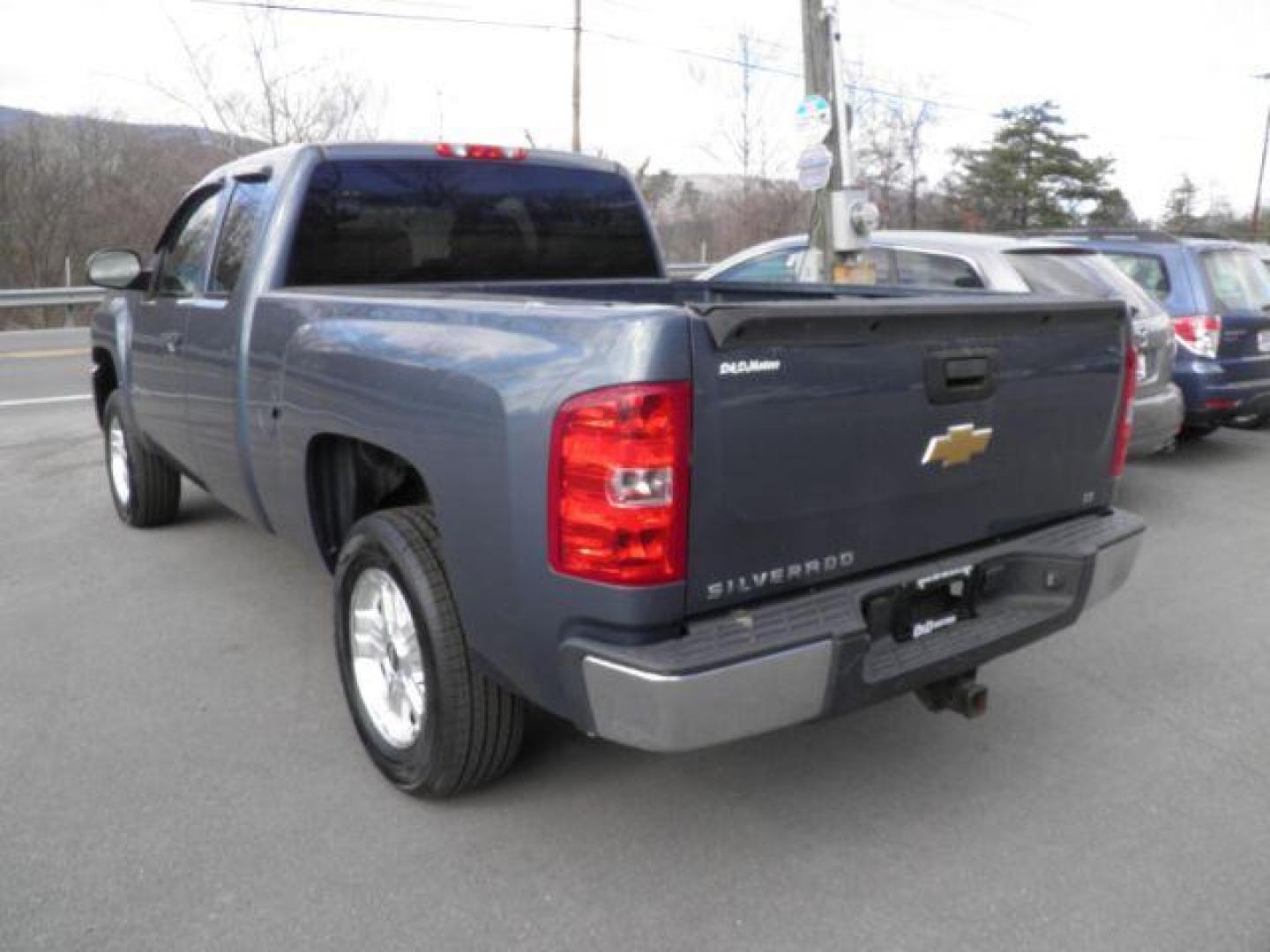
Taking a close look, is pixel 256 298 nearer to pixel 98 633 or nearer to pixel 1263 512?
pixel 98 633

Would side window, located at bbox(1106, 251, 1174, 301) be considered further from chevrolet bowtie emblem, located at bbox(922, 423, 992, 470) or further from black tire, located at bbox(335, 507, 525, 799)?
black tire, located at bbox(335, 507, 525, 799)

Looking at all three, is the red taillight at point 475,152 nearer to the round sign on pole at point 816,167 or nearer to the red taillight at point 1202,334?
the red taillight at point 1202,334

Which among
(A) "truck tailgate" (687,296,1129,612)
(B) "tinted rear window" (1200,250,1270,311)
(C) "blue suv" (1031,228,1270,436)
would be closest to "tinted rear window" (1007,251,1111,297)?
(C) "blue suv" (1031,228,1270,436)

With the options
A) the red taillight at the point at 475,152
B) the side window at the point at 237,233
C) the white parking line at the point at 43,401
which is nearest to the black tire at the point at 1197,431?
the red taillight at the point at 475,152

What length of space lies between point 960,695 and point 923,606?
358 mm

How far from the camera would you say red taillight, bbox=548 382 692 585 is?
2.24m

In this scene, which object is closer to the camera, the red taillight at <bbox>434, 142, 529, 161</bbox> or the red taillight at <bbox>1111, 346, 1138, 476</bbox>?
the red taillight at <bbox>1111, 346, 1138, 476</bbox>

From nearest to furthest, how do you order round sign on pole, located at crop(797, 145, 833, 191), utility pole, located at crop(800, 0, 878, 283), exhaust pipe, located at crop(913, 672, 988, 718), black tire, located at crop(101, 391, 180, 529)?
1. exhaust pipe, located at crop(913, 672, 988, 718)
2. black tire, located at crop(101, 391, 180, 529)
3. utility pole, located at crop(800, 0, 878, 283)
4. round sign on pole, located at crop(797, 145, 833, 191)

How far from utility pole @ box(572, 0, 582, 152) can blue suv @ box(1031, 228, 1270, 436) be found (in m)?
20.6

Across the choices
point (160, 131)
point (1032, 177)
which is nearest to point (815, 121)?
point (160, 131)

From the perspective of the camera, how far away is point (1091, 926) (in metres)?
2.52

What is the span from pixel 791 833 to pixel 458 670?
1.01 meters

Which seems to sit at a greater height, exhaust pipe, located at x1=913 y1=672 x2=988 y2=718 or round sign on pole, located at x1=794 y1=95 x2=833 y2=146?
round sign on pole, located at x1=794 y1=95 x2=833 y2=146

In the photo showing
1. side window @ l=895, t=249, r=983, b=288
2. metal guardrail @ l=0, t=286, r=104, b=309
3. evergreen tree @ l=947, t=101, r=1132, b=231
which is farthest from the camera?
evergreen tree @ l=947, t=101, r=1132, b=231
